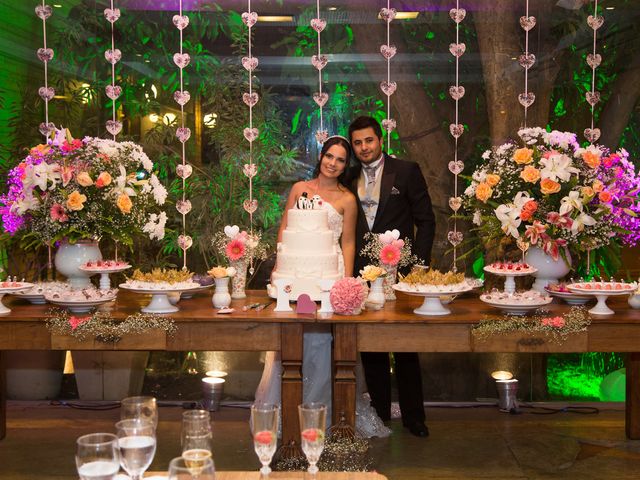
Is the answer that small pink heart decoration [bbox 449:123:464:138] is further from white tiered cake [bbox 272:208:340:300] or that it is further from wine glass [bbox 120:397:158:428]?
wine glass [bbox 120:397:158:428]

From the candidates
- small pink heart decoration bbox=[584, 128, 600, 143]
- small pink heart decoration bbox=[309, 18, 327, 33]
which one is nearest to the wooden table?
small pink heart decoration bbox=[584, 128, 600, 143]

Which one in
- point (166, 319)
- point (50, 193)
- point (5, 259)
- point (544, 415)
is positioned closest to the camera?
point (166, 319)

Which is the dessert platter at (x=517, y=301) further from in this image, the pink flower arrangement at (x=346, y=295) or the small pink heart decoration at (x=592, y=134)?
the small pink heart decoration at (x=592, y=134)

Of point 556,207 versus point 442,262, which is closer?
point 556,207

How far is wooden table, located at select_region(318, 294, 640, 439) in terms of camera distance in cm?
401

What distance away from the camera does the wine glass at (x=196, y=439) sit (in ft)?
5.51

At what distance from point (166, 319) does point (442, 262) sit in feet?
8.39

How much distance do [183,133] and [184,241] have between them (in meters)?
0.79

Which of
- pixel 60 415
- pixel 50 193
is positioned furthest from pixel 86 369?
pixel 50 193

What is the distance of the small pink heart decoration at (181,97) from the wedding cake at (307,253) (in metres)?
1.73

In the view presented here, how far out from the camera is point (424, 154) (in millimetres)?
5949

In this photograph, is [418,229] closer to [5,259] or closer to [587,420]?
[587,420]

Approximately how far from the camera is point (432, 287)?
4.05 m

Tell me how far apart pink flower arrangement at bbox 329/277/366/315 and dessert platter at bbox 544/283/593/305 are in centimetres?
115
